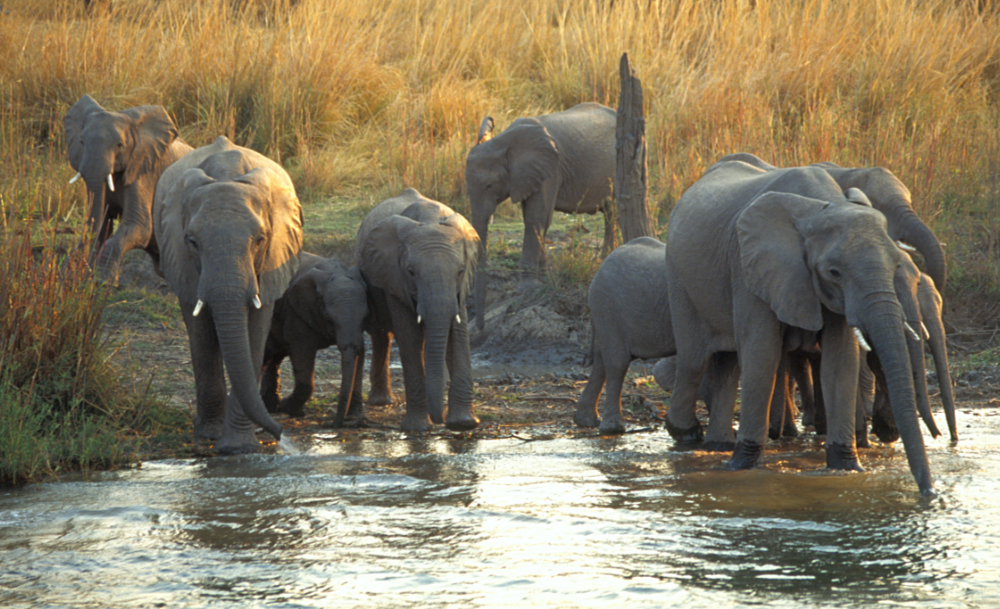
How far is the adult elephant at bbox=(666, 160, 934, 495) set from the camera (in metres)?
4.61

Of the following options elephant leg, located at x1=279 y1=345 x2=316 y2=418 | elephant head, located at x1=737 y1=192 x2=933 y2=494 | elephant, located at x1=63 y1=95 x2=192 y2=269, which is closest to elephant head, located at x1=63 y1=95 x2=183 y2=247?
elephant, located at x1=63 y1=95 x2=192 y2=269

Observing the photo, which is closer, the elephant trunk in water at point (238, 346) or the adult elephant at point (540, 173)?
the elephant trunk in water at point (238, 346)

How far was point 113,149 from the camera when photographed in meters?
Answer: 9.59

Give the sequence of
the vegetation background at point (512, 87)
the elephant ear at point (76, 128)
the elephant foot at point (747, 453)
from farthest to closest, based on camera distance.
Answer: the vegetation background at point (512, 87)
the elephant ear at point (76, 128)
the elephant foot at point (747, 453)

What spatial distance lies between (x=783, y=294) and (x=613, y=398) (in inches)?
73.5

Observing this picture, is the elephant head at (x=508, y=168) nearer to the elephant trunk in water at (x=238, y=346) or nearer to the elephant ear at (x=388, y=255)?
the elephant ear at (x=388, y=255)

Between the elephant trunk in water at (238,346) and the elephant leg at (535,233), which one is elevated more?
the elephant leg at (535,233)

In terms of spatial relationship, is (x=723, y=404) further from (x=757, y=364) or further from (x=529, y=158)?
(x=529, y=158)

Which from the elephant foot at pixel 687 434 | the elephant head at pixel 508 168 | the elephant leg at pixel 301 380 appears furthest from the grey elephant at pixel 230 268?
the elephant head at pixel 508 168

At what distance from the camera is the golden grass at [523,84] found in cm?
1115

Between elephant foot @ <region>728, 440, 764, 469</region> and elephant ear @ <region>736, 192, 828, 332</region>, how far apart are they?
67 centimetres

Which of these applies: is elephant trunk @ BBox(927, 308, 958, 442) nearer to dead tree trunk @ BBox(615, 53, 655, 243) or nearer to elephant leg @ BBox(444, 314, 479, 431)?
elephant leg @ BBox(444, 314, 479, 431)

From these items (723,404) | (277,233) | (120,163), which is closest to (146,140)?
(120,163)

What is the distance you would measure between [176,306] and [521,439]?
4.16m
